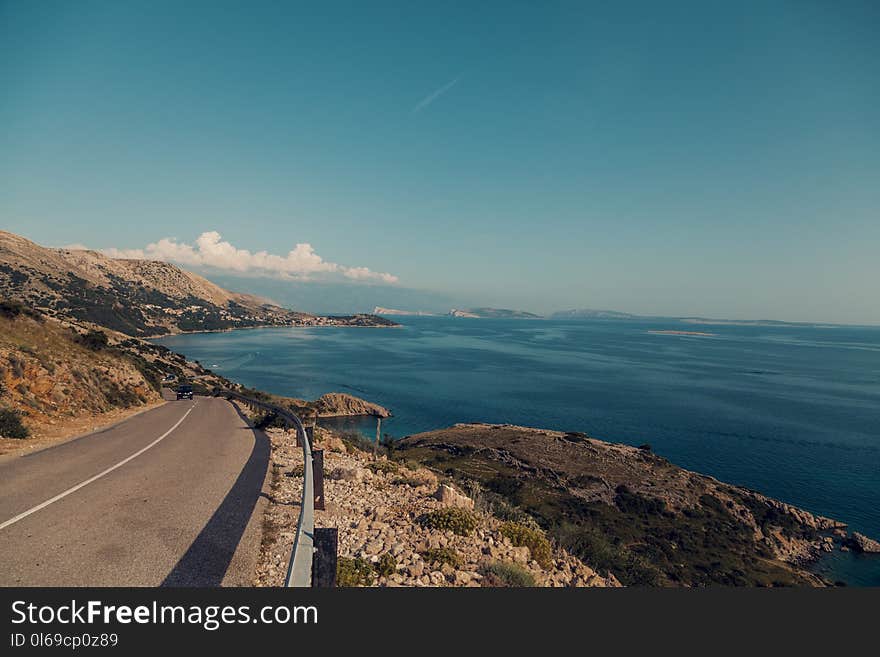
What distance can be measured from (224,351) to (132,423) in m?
120

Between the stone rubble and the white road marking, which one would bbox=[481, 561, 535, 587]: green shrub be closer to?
the stone rubble

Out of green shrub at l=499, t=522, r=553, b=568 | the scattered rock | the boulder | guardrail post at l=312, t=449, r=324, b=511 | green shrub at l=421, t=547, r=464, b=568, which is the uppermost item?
guardrail post at l=312, t=449, r=324, b=511

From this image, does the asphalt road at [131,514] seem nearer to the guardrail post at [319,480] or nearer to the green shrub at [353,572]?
the guardrail post at [319,480]

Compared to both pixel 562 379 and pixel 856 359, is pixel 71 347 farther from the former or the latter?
pixel 856 359

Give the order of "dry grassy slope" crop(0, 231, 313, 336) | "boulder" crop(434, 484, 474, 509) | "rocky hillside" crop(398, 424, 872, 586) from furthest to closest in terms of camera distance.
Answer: "dry grassy slope" crop(0, 231, 313, 336), "rocky hillside" crop(398, 424, 872, 586), "boulder" crop(434, 484, 474, 509)

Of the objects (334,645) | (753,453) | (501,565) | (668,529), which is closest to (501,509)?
(501,565)

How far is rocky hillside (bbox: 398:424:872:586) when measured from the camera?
25.2 m

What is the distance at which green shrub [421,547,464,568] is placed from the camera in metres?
6.21

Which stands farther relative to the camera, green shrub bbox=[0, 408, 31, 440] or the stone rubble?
green shrub bbox=[0, 408, 31, 440]

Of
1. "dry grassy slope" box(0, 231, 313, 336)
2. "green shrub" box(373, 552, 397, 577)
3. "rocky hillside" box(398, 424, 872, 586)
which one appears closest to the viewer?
"green shrub" box(373, 552, 397, 577)

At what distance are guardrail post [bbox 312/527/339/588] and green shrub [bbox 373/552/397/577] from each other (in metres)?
2.18

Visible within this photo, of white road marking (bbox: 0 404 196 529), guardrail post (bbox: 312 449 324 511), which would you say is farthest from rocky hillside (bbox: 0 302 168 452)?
guardrail post (bbox: 312 449 324 511)

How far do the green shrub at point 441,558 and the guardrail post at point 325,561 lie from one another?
9.47 ft

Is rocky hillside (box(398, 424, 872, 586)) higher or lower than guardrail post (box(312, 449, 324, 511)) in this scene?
lower
